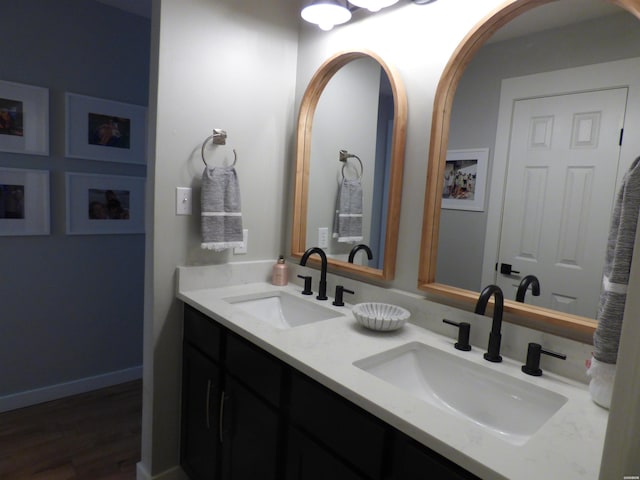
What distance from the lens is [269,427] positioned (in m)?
1.25

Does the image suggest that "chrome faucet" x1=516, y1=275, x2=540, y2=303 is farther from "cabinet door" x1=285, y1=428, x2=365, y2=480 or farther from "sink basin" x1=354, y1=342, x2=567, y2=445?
"cabinet door" x1=285, y1=428, x2=365, y2=480

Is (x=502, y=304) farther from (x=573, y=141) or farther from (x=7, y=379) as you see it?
(x=7, y=379)

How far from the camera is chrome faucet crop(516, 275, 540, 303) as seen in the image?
119cm

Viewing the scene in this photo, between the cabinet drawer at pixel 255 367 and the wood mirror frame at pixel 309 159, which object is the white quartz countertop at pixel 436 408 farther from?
the wood mirror frame at pixel 309 159

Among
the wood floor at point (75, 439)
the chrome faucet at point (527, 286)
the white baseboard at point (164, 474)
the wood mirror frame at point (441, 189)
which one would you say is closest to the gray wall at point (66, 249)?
the wood floor at point (75, 439)

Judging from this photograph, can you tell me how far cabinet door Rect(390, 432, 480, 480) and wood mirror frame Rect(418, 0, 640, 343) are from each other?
0.58m

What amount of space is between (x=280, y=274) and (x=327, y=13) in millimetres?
1178

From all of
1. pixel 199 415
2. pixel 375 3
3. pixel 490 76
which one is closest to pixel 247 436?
pixel 199 415

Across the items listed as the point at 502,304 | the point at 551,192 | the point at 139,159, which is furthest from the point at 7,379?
the point at 551,192

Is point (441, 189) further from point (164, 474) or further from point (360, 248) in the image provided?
point (164, 474)

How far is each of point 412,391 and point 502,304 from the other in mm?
377

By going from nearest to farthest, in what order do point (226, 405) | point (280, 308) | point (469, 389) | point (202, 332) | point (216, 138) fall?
point (469, 389) → point (226, 405) → point (202, 332) → point (216, 138) → point (280, 308)

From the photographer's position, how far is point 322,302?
5.57 feet

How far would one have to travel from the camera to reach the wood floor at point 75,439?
1883 mm
